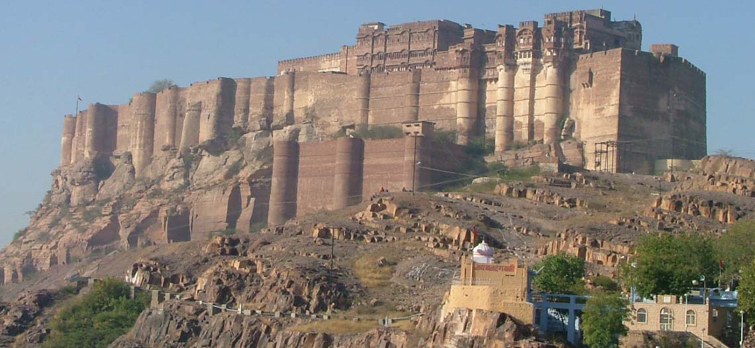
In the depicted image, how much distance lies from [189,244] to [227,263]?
1232cm

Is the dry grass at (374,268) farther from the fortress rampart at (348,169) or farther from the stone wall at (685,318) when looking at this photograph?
the stone wall at (685,318)

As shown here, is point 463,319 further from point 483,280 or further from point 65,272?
point 65,272

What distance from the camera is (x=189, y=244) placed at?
101625 millimetres

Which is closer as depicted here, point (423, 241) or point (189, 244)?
point (423, 241)

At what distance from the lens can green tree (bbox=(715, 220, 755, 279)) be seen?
2677 inches

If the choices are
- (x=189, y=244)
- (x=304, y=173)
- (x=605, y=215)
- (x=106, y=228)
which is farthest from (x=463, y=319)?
(x=106, y=228)

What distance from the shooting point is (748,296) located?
59.6 metres

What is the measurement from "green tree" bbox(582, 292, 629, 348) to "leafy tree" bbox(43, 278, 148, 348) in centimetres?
3504

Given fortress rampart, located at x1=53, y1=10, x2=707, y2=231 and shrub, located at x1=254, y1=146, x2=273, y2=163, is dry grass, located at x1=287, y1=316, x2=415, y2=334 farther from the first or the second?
shrub, located at x1=254, y1=146, x2=273, y2=163

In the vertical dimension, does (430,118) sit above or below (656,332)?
above

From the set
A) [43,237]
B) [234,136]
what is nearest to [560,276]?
[234,136]

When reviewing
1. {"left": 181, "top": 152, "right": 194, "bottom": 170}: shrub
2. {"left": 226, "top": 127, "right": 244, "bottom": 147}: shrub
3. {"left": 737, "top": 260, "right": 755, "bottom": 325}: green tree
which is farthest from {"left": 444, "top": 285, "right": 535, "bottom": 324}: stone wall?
{"left": 181, "top": 152, "right": 194, "bottom": 170}: shrub

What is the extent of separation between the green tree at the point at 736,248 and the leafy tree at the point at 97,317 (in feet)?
106

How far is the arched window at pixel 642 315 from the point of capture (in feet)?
201
